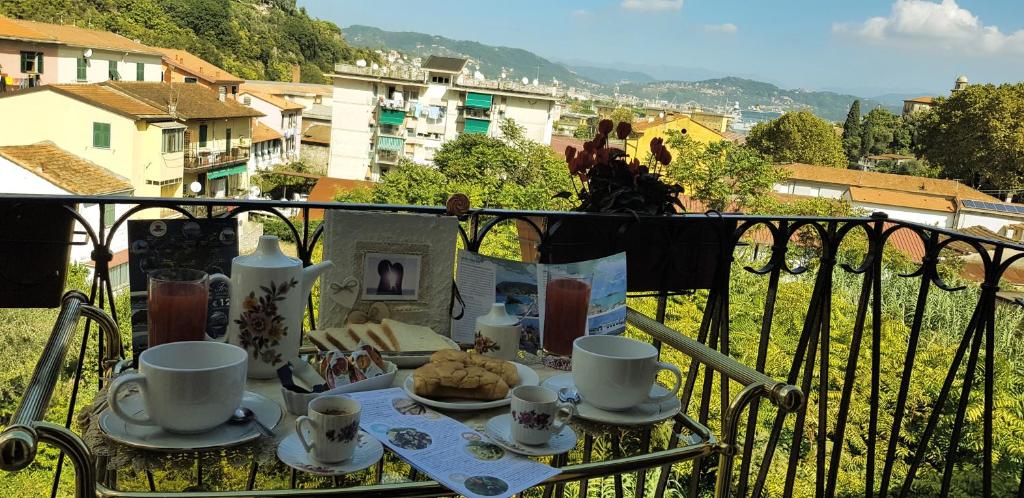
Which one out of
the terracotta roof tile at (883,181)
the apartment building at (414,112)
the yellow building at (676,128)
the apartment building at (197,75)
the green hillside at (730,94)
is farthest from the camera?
the green hillside at (730,94)

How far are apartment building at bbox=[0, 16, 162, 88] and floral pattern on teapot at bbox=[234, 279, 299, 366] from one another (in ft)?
122

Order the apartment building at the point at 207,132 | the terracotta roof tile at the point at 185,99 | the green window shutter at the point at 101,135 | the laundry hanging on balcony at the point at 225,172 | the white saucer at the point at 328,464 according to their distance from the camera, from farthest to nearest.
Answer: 1. the laundry hanging on balcony at the point at 225,172
2. the apartment building at the point at 207,132
3. the terracotta roof tile at the point at 185,99
4. the green window shutter at the point at 101,135
5. the white saucer at the point at 328,464

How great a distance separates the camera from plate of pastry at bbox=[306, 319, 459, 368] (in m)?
1.30

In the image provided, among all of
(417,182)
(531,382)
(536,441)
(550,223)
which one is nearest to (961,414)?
(550,223)

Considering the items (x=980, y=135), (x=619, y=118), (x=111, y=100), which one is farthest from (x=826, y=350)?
(x=980, y=135)

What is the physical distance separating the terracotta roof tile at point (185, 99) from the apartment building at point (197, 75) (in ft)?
18.2

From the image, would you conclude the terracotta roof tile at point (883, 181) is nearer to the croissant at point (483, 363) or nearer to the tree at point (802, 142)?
the tree at point (802, 142)

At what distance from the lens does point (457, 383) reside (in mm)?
1119

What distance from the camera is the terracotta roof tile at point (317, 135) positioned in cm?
4828

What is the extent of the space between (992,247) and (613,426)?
4.29 ft

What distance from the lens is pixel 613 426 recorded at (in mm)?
1111

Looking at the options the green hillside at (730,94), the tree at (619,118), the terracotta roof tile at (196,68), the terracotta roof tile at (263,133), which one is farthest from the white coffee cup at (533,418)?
the green hillside at (730,94)

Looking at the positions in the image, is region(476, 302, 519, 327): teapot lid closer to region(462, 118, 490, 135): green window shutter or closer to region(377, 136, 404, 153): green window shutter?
region(462, 118, 490, 135): green window shutter

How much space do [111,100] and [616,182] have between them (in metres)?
30.5
